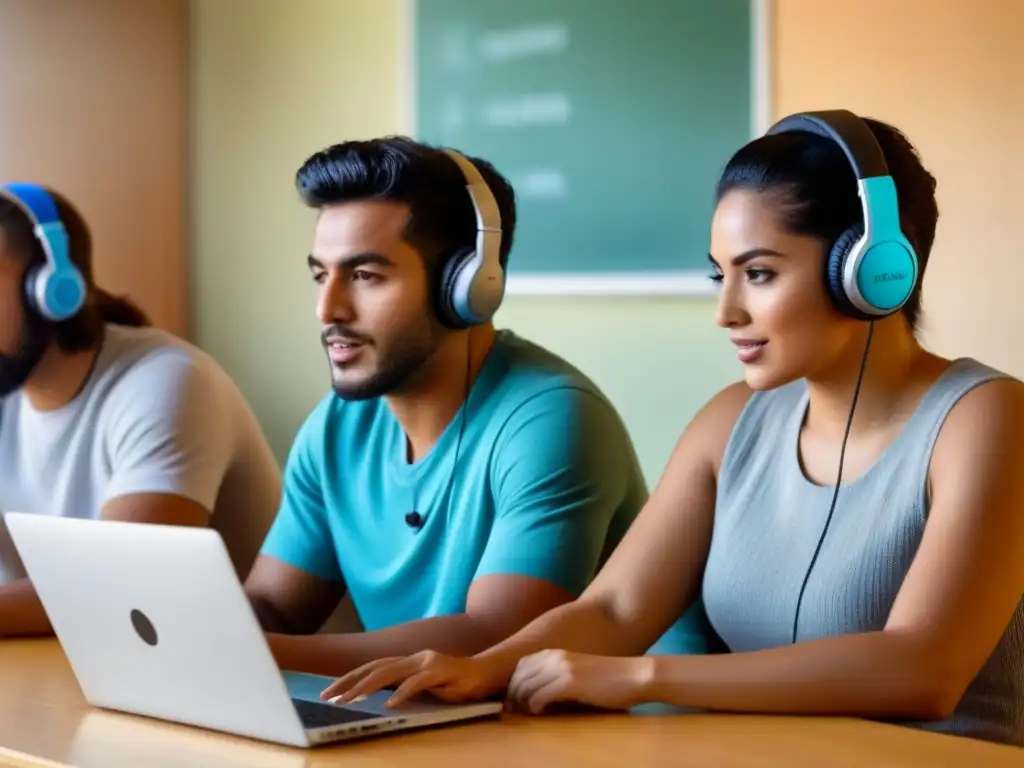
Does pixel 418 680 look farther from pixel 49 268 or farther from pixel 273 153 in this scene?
pixel 273 153

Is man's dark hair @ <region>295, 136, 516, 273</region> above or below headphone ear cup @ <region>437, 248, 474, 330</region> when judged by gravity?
above

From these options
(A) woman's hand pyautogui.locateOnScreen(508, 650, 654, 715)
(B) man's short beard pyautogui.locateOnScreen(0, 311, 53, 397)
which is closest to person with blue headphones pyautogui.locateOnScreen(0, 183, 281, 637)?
(B) man's short beard pyautogui.locateOnScreen(0, 311, 53, 397)

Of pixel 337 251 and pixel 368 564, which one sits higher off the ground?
pixel 337 251

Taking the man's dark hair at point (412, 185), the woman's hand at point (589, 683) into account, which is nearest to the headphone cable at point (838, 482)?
the woman's hand at point (589, 683)

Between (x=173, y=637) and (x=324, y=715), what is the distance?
0.15 metres

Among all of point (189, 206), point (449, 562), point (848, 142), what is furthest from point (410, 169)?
point (189, 206)

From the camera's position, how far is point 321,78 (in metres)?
3.08

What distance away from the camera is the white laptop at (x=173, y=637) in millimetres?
1126

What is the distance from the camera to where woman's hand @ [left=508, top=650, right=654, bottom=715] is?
4.12 feet

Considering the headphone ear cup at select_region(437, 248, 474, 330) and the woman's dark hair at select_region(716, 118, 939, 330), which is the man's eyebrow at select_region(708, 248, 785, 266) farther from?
the headphone ear cup at select_region(437, 248, 474, 330)

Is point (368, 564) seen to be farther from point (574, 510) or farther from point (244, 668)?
point (244, 668)

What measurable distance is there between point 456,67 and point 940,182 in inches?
41.2

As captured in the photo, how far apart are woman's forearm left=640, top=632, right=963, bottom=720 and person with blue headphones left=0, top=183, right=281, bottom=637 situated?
1.06 metres

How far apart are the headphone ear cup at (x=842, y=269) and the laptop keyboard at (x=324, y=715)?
2.03ft
